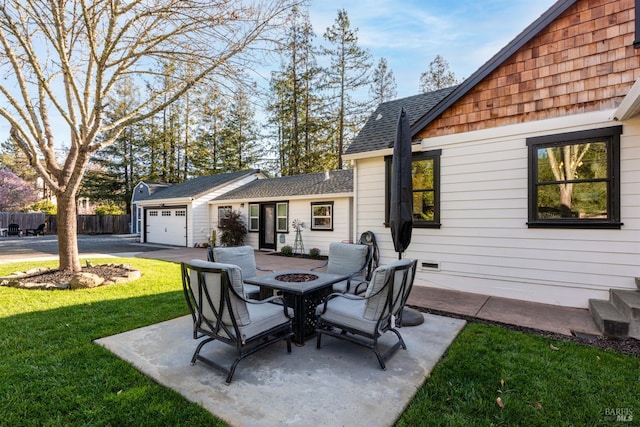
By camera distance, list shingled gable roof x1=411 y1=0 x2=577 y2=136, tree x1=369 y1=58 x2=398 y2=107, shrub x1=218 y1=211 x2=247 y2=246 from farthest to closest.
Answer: tree x1=369 y1=58 x2=398 y2=107 → shrub x1=218 y1=211 x2=247 y2=246 → shingled gable roof x1=411 y1=0 x2=577 y2=136

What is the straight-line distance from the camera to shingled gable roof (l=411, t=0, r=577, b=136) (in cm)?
480

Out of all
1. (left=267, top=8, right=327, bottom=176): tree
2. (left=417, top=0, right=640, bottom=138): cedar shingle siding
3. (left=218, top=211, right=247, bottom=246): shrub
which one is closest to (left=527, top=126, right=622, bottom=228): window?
(left=417, top=0, right=640, bottom=138): cedar shingle siding

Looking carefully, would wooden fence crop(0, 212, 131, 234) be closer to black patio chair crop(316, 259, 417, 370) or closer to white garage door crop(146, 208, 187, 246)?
white garage door crop(146, 208, 187, 246)

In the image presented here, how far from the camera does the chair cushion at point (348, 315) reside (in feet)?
9.98

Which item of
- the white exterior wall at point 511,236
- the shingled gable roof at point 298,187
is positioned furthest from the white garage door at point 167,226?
the white exterior wall at point 511,236

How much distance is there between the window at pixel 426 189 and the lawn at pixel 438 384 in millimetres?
2511

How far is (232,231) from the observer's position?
13.0 metres

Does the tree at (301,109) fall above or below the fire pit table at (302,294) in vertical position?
above

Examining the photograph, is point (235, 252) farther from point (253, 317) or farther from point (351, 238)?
point (351, 238)

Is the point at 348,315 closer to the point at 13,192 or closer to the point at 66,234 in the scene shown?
the point at 66,234

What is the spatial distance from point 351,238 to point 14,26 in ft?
30.0

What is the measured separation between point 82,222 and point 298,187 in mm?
19817

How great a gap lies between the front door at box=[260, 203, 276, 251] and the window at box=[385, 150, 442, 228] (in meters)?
7.24

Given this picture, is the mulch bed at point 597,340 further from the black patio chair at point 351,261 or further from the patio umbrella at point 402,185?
the black patio chair at point 351,261
